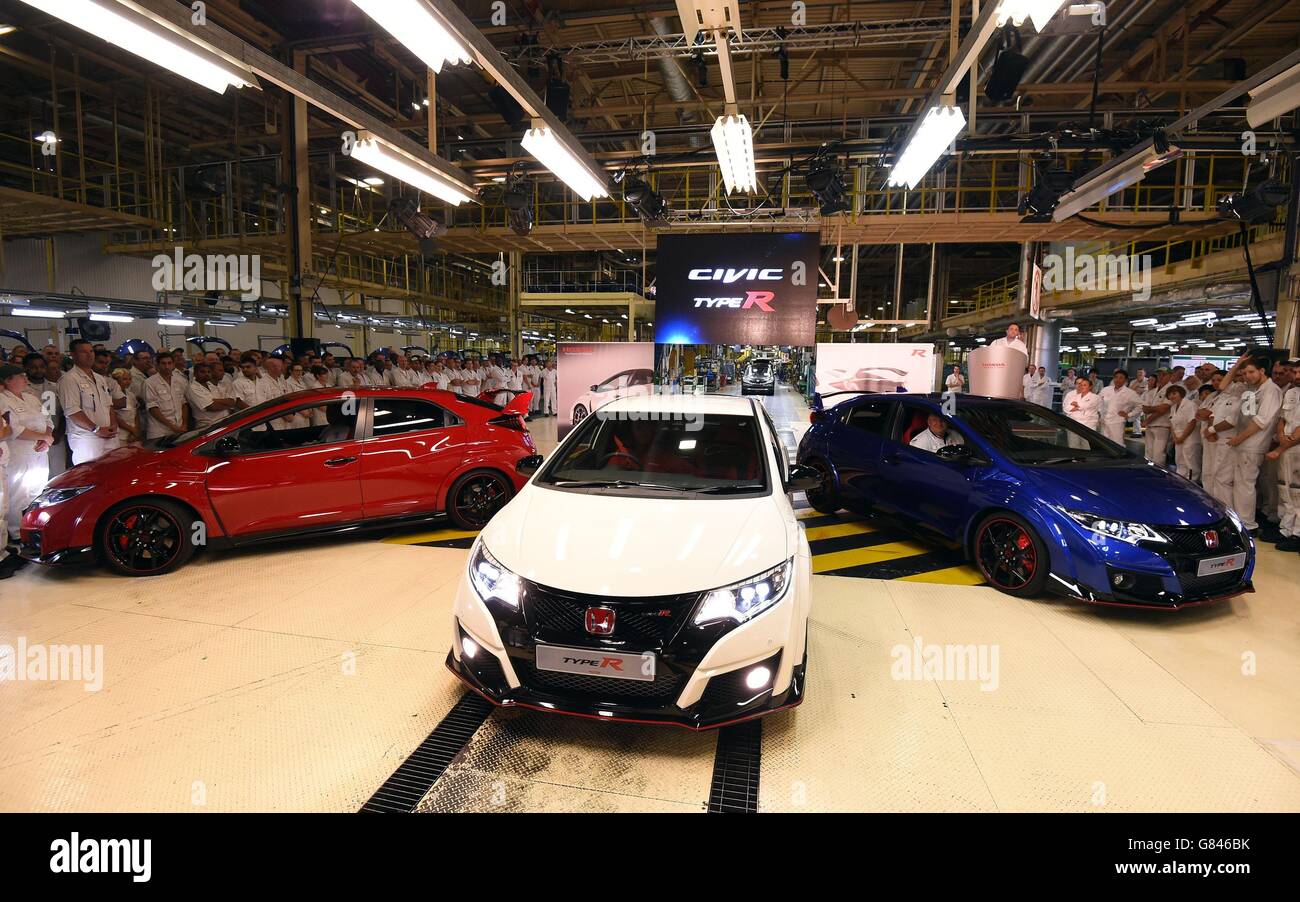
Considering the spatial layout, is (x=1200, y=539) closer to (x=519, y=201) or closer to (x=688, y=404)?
(x=688, y=404)

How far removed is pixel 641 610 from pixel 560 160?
206 inches

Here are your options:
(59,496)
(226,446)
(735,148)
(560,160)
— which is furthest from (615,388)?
(59,496)

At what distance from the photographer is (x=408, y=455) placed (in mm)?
5273

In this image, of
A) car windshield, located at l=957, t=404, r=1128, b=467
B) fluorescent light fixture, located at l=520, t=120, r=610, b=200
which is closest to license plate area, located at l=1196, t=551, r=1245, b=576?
car windshield, located at l=957, t=404, r=1128, b=467

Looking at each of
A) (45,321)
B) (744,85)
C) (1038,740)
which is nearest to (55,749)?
(1038,740)

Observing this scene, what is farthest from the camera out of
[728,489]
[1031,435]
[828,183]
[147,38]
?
[828,183]

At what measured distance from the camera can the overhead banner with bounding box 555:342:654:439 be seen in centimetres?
→ 1121

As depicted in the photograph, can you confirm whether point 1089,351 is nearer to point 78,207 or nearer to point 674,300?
point 674,300

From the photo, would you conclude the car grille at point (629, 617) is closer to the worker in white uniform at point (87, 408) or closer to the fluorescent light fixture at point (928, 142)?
the fluorescent light fixture at point (928, 142)

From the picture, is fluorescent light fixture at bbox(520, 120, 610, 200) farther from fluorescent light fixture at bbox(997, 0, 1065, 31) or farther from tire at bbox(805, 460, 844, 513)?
tire at bbox(805, 460, 844, 513)

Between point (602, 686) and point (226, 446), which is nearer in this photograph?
point (602, 686)

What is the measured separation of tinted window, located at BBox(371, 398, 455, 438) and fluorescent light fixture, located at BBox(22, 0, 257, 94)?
2435 millimetres

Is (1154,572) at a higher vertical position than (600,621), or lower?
lower

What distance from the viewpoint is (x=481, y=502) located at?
226 inches
